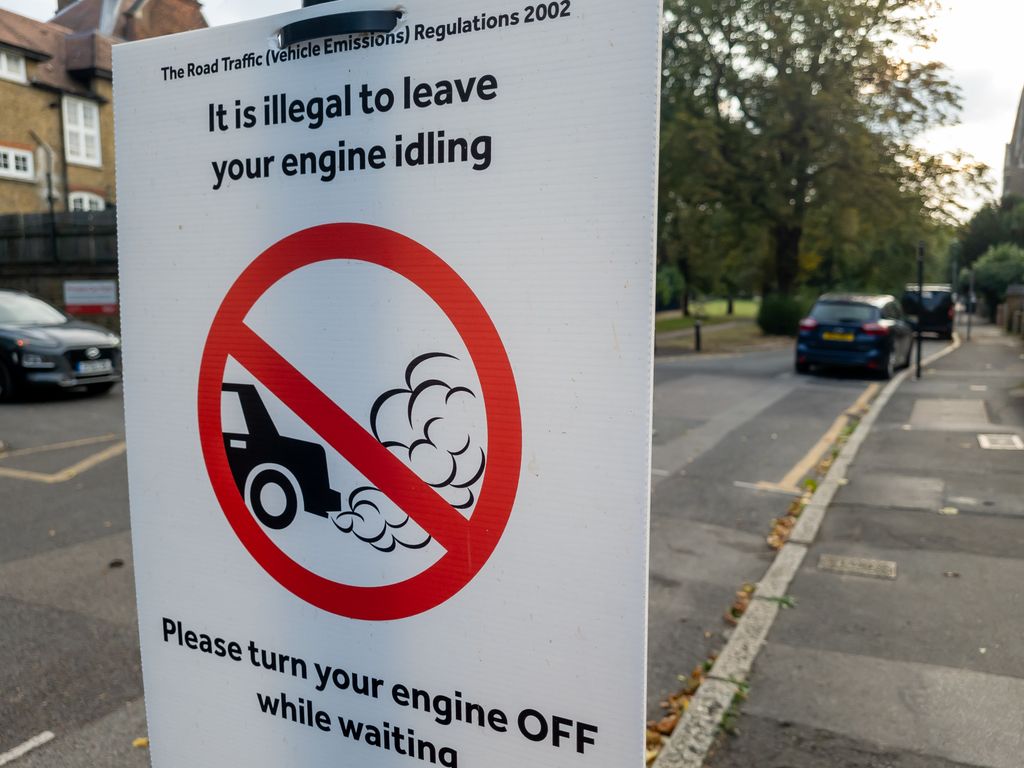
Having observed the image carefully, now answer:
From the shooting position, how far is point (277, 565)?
1.61m

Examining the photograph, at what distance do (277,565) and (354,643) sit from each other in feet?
0.66

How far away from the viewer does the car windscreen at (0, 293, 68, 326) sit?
44.3 feet

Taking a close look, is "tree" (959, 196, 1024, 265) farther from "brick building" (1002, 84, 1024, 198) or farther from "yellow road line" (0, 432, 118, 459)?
"yellow road line" (0, 432, 118, 459)

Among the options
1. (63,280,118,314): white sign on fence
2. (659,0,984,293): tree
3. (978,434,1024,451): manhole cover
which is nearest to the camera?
(978,434,1024,451): manhole cover

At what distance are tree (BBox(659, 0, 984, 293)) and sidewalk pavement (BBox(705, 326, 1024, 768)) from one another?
20398mm

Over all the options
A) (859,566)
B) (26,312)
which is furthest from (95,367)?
(859,566)

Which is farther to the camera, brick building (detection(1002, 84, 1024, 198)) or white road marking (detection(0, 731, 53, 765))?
brick building (detection(1002, 84, 1024, 198))

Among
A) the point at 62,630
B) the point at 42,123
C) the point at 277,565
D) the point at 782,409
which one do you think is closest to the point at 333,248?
the point at 277,565

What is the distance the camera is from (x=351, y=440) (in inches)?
59.0

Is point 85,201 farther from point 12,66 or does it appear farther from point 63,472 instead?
point 63,472

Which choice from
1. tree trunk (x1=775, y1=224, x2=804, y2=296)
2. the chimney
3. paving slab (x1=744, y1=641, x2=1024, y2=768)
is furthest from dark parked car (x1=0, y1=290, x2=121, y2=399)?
tree trunk (x1=775, y1=224, x2=804, y2=296)

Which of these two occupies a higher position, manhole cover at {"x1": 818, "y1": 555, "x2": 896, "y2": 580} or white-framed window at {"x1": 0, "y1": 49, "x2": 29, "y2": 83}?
white-framed window at {"x1": 0, "y1": 49, "x2": 29, "y2": 83}

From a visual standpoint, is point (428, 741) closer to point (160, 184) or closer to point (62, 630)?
point (160, 184)

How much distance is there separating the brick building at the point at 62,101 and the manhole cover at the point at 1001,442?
84.0 feet
